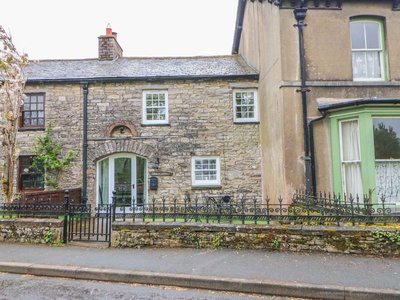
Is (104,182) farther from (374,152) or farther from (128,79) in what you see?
(374,152)

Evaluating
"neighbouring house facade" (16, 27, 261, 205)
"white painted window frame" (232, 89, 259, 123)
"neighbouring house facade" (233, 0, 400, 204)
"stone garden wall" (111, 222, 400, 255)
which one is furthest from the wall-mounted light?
"stone garden wall" (111, 222, 400, 255)

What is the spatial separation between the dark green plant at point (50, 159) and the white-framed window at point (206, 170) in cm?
482

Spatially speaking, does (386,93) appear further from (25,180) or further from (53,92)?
(25,180)

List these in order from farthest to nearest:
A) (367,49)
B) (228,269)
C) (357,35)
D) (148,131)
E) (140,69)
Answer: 1. (140,69)
2. (148,131)
3. (357,35)
4. (367,49)
5. (228,269)

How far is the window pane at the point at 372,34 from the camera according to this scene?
9.83 m

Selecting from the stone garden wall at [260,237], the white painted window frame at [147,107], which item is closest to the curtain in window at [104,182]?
the white painted window frame at [147,107]

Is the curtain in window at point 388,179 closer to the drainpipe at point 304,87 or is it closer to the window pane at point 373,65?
the drainpipe at point 304,87

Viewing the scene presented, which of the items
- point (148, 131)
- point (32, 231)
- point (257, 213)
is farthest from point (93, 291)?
point (148, 131)

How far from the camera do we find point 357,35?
987 cm

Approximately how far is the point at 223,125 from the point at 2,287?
353 inches

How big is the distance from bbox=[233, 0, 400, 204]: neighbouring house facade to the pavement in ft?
11.8

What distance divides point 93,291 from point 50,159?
8505mm

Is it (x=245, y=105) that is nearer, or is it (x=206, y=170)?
(x=206, y=170)

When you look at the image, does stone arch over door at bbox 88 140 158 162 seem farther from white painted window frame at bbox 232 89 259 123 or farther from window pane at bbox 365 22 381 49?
window pane at bbox 365 22 381 49
